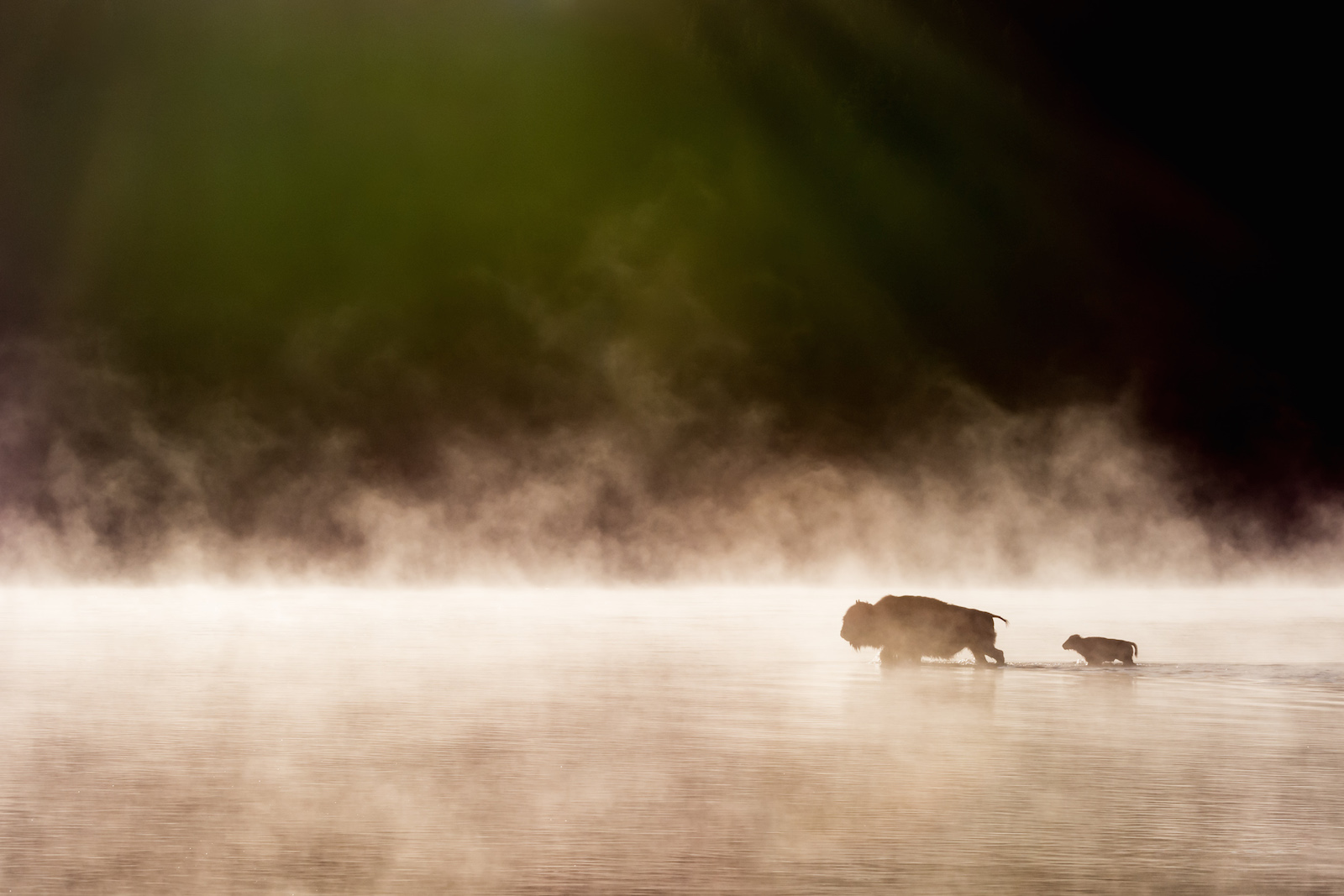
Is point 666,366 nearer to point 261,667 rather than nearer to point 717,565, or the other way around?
point 717,565

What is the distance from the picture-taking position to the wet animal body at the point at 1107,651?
1013 inches

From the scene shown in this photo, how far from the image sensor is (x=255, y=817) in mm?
11633

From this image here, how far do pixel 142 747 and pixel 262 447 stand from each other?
76.7 m

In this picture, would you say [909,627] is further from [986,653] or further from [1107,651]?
[1107,651]

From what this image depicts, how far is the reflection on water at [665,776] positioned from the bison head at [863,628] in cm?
129

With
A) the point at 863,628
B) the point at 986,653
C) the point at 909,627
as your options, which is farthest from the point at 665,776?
the point at 909,627

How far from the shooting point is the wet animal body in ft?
84.4

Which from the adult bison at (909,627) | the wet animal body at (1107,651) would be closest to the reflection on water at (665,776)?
the wet animal body at (1107,651)

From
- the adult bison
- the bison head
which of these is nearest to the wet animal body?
the adult bison

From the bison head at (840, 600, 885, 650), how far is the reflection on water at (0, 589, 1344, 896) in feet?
4.22

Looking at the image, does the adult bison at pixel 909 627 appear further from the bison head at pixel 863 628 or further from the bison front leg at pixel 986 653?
the bison front leg at pixel 986 653

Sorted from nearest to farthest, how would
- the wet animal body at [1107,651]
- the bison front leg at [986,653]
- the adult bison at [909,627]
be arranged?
the wet animal body at [1107,651]
the bison front leg at [986,653]
the adult bison at [909,627]

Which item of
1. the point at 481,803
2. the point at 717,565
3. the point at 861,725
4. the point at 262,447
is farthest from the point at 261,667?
the point at 717,565

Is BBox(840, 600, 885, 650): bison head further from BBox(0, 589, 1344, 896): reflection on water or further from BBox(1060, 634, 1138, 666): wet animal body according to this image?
BBox(1060, 634, 1138, 666): wet animal body
